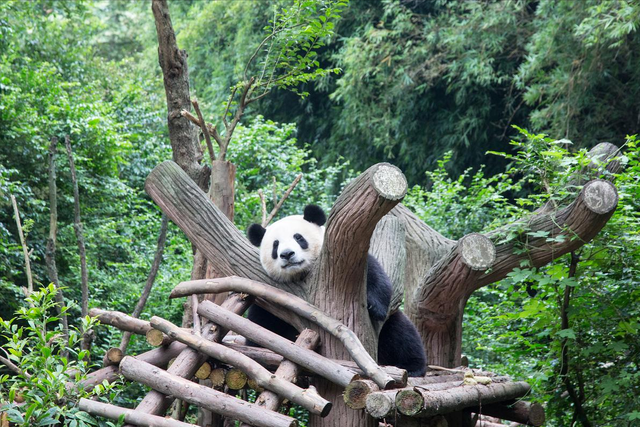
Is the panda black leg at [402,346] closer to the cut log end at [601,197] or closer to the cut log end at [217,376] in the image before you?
the cut log end at [217,376]

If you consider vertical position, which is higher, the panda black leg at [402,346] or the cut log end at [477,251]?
the cut log end at [477,251]

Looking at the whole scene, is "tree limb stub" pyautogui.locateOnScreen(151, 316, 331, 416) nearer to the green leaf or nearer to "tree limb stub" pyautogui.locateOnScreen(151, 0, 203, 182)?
"tree limb stub" pyautogui.locateOnScreen(151, 0, 203, 182)

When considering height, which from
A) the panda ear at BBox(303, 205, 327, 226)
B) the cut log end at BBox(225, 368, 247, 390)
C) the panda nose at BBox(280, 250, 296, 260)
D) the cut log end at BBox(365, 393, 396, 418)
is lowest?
the cut log end at BBox(365, 393, 396, 418)

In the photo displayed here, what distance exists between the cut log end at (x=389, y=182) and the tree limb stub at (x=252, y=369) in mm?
1101

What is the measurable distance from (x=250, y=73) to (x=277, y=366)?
9.30 m

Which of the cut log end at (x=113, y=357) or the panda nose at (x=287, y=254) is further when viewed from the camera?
the panda nose at (x=287, y=254)

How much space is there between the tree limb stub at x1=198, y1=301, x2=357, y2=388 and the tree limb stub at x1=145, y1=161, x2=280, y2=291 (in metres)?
0.34

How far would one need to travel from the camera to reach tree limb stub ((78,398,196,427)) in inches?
142

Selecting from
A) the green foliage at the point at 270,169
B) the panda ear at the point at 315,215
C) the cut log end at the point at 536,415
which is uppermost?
the green foliage at the point at 270,169

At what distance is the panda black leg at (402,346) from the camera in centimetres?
455

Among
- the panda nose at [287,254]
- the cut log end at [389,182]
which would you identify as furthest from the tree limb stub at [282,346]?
the cut log end at [389,182]

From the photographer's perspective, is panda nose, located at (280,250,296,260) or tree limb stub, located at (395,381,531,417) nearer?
tree limb stub, located at (395,381,531,417)

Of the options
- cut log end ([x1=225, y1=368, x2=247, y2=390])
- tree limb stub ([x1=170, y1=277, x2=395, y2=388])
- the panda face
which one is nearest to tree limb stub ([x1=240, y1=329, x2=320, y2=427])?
tree limb stub ([x1=170, y1=277, x2=395, y2=388])

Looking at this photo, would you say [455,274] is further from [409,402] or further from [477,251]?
[409,402]
